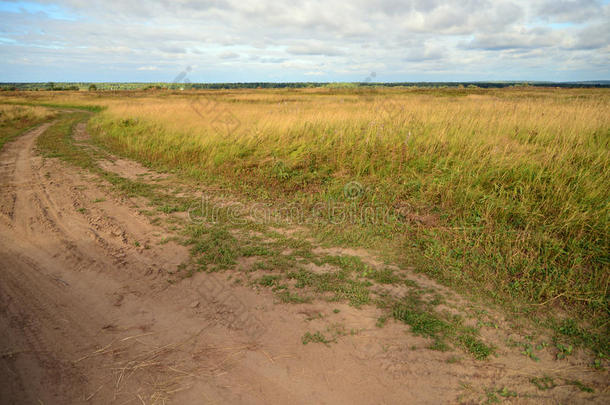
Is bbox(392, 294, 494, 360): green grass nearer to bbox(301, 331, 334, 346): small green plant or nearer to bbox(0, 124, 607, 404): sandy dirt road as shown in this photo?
bbox(0, 124, 607, 404): sandy dirt road

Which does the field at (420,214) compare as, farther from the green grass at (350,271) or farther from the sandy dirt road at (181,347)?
the sandy dirt road at (181,347)

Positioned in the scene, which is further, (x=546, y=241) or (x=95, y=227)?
(x=95, y=227)

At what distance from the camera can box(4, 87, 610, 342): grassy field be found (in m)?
3.43

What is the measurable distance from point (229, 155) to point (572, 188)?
6599mm

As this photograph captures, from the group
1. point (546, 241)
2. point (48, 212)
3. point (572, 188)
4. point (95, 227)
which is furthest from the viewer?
point (48, 212)

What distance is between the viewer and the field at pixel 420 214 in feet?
10.00

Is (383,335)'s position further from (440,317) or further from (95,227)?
(95,227)

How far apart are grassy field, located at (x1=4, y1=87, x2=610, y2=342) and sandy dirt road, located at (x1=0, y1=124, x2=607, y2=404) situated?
128cm

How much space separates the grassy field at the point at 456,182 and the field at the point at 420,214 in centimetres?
2

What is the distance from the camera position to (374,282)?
3430mm

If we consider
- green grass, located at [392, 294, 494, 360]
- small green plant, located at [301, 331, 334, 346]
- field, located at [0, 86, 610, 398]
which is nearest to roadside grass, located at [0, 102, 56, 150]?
field, located at [0, 86, 610, 398]

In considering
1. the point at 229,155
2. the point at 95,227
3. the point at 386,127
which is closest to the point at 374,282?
the point at 95,227

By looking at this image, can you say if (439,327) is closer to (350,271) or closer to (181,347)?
(350,271)

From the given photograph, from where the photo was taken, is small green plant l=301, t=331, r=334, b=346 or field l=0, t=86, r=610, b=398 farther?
field l=0, t=86, r=610, b=398
